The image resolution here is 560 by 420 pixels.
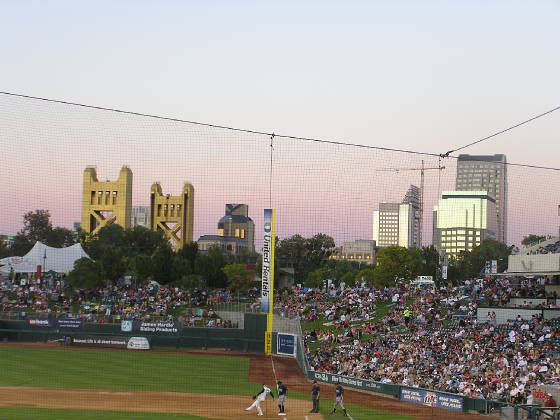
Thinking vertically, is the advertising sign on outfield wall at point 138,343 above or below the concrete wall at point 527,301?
below

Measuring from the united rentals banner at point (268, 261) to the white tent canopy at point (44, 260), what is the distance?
85.9 ft

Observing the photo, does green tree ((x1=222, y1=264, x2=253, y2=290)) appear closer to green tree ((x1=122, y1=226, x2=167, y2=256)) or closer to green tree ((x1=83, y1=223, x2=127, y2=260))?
green tree ((x1=122, y1=226, x2=167, y2=256))

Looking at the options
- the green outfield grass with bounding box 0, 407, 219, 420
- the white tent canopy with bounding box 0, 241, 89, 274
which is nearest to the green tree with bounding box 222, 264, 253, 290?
the white tent canopy with bounding box 0, 241, 89, 274

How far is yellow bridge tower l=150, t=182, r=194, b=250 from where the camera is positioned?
6644 cm

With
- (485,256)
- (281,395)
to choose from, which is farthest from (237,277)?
(281,395)

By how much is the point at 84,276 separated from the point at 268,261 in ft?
83.5

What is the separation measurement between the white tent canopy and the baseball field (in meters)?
12.5

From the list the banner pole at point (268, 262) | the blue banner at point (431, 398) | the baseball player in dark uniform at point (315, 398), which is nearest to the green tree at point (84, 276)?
the banner pole at point (268, 262)

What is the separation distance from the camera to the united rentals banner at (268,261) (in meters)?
32.2

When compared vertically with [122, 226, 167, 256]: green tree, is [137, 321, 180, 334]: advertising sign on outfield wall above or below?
below

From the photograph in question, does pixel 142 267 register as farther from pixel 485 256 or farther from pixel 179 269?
pixel 485 256

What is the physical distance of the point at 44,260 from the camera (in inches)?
2138

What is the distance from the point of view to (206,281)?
2490 inches

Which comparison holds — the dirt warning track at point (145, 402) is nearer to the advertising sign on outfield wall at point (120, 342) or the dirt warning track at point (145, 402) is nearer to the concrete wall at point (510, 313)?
the concrete wall at point (510, 313)
